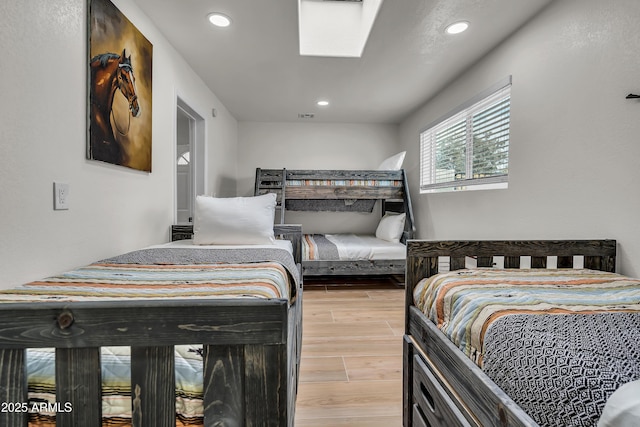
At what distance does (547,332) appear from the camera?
756mm

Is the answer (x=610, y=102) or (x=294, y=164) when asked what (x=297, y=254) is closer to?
(x=610, y=102)

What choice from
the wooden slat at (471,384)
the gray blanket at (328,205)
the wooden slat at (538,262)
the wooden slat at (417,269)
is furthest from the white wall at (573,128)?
the gray blanket at (328,205)

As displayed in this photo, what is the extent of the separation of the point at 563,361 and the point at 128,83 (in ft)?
7.51

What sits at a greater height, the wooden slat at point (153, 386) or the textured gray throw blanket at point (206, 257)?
the textured gray throw blanket at point (206, 257)

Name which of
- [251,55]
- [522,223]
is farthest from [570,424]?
[251,55]

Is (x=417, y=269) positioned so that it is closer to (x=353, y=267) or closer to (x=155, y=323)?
(x=155, y=323)

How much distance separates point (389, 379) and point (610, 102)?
1.80 metres

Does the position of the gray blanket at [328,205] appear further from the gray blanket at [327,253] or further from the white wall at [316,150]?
the gray blanket at [327,253]

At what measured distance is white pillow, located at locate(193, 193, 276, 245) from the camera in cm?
212

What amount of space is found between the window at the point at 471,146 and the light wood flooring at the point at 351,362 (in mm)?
1376

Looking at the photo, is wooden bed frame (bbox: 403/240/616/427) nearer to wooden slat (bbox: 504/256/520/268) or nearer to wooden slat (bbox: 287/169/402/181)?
A: wooden slat (bbox: 504/256/520/268)

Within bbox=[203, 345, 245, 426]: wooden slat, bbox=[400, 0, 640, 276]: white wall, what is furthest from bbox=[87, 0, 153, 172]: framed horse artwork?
bbox=[400, 0, 640, 276]: white wall

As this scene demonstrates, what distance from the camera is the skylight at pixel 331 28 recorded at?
2.51 m

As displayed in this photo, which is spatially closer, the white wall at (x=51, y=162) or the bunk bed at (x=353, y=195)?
the white wall at (x=51, y=162)
